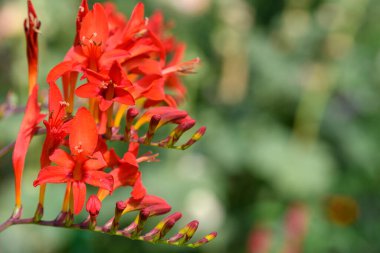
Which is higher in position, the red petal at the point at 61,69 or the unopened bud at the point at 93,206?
the red petal at the point at 61,69

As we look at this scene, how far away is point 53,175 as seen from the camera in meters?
1.07

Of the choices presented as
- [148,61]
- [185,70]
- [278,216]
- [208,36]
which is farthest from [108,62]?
[208,36]

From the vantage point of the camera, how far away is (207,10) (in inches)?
143

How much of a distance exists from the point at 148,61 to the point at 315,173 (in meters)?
2.36

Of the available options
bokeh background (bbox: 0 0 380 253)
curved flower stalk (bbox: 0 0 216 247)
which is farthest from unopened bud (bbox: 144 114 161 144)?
bokeh background (bbox: 0 0 380 253)

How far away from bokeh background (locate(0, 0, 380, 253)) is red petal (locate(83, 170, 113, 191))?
1.88m

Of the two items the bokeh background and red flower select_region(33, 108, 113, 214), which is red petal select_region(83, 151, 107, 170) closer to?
red flower select_region(33, 108, 113, 214)

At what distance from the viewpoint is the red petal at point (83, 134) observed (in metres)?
1.07

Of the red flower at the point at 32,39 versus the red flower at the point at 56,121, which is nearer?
the red flower at the point at 56,121

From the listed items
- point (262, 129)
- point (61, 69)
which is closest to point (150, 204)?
point (61, 69)

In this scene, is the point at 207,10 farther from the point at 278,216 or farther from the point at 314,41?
the point at 278,216

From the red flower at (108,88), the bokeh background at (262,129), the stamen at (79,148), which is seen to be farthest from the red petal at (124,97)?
the bokeh background at (262,129)

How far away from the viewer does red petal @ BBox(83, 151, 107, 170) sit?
1.10m

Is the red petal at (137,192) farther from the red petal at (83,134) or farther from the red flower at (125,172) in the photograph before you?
the red petal at (83,134)
